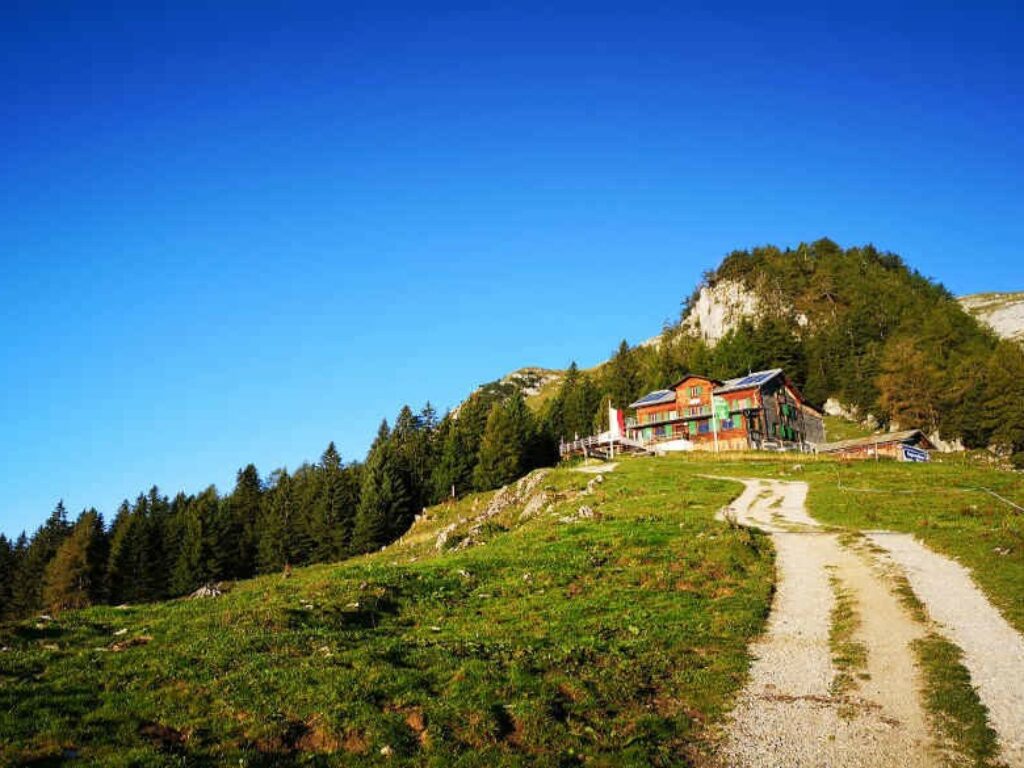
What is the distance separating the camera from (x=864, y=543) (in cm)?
3011

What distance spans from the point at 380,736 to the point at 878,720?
10.3 meters

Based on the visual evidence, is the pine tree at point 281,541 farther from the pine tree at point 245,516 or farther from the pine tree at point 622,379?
the pine tree at point 622,379

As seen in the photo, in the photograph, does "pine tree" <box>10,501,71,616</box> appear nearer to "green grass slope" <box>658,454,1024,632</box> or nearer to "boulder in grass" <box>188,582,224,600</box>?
"boulder in grass" <box>188,582,224,600</box>

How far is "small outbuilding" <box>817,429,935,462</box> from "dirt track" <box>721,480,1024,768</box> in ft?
161

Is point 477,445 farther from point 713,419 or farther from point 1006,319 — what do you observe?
point 1006,319

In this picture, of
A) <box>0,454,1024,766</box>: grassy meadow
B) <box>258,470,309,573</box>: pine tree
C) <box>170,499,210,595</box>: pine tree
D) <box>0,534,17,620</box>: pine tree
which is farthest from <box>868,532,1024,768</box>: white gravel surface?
<box>0,534,17,620</box>: pine tree

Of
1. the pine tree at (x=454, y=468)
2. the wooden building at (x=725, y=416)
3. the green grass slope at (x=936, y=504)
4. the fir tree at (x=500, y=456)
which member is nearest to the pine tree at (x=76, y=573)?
the pine tree at (x=454, y=468)

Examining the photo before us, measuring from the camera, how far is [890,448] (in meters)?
73.7

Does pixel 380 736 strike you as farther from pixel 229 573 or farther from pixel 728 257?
pixel 728 257

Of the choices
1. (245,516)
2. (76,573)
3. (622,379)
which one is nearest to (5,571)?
(76,573)

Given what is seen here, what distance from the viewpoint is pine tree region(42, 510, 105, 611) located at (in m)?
87.9

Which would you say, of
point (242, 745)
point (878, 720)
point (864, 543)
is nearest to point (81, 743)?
point (242, 745)

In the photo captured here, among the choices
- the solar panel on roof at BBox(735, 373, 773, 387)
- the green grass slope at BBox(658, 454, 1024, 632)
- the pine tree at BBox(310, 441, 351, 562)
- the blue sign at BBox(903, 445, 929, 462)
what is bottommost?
the pine tree at BBox(310, 441, 351, 562)

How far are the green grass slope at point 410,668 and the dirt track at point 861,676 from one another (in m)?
0.84
